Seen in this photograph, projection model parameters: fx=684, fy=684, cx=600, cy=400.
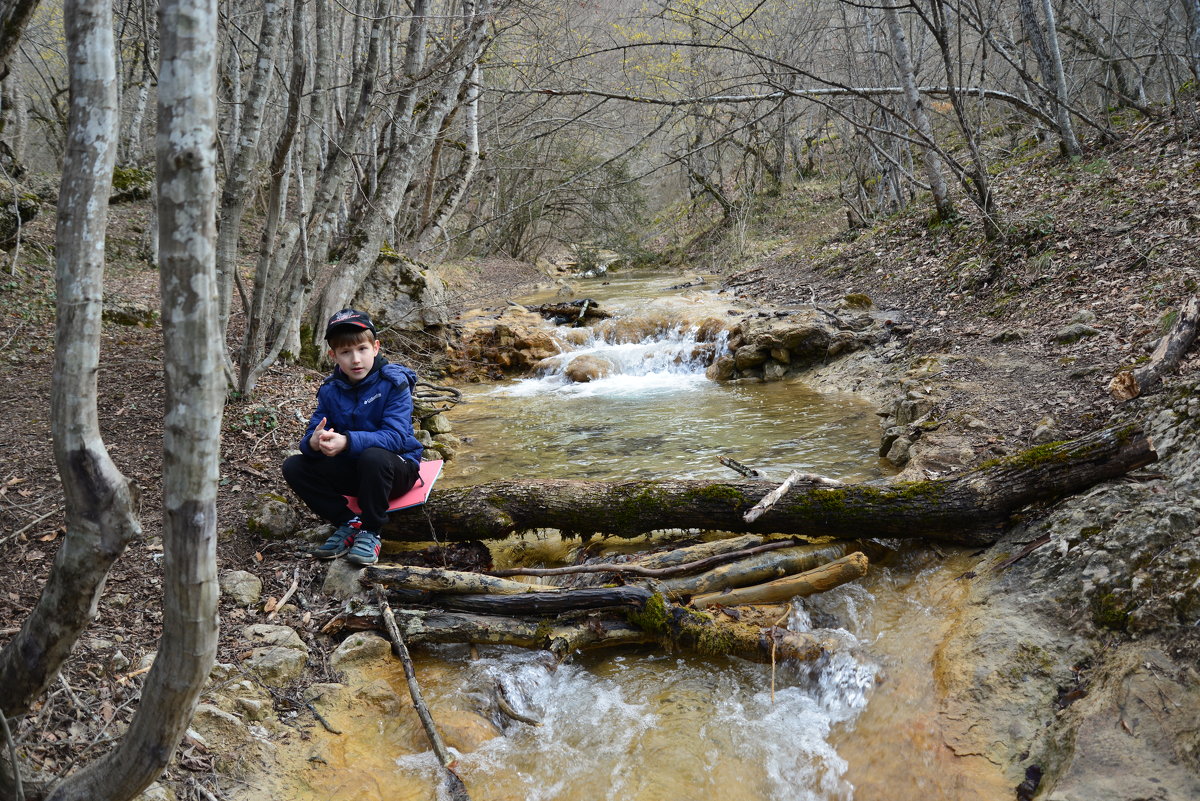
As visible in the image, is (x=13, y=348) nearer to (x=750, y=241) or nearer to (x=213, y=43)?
(x=213, y=43)

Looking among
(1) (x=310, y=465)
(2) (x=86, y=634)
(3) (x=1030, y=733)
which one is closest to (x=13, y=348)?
(1) (x=310, y=465)

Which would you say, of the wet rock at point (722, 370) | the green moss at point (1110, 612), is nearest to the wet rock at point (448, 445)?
the wet rock at point (722, 370)

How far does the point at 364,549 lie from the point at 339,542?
1.02 ft

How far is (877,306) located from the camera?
35.4 ft

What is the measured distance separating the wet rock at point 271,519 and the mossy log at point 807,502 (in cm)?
61

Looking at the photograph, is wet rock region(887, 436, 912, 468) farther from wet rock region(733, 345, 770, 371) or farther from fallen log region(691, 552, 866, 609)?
wet rock region(733, 345, 770, 371)

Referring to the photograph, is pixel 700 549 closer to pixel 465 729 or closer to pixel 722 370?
pixel 465 729

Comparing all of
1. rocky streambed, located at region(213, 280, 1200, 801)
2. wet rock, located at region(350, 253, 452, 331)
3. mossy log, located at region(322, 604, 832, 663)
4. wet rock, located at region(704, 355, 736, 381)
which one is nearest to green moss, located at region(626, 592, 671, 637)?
mossy log, located at region(322, 604, 832, 663)

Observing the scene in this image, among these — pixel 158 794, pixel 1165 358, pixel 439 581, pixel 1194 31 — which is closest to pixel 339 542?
pixel 439 581

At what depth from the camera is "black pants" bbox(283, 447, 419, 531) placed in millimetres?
3936

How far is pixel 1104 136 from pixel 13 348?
49.0ft

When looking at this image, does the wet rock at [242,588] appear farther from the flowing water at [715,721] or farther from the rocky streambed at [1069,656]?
the flowing water at [715,721]

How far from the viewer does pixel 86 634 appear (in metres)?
2.89

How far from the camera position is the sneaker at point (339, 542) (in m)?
4.04
